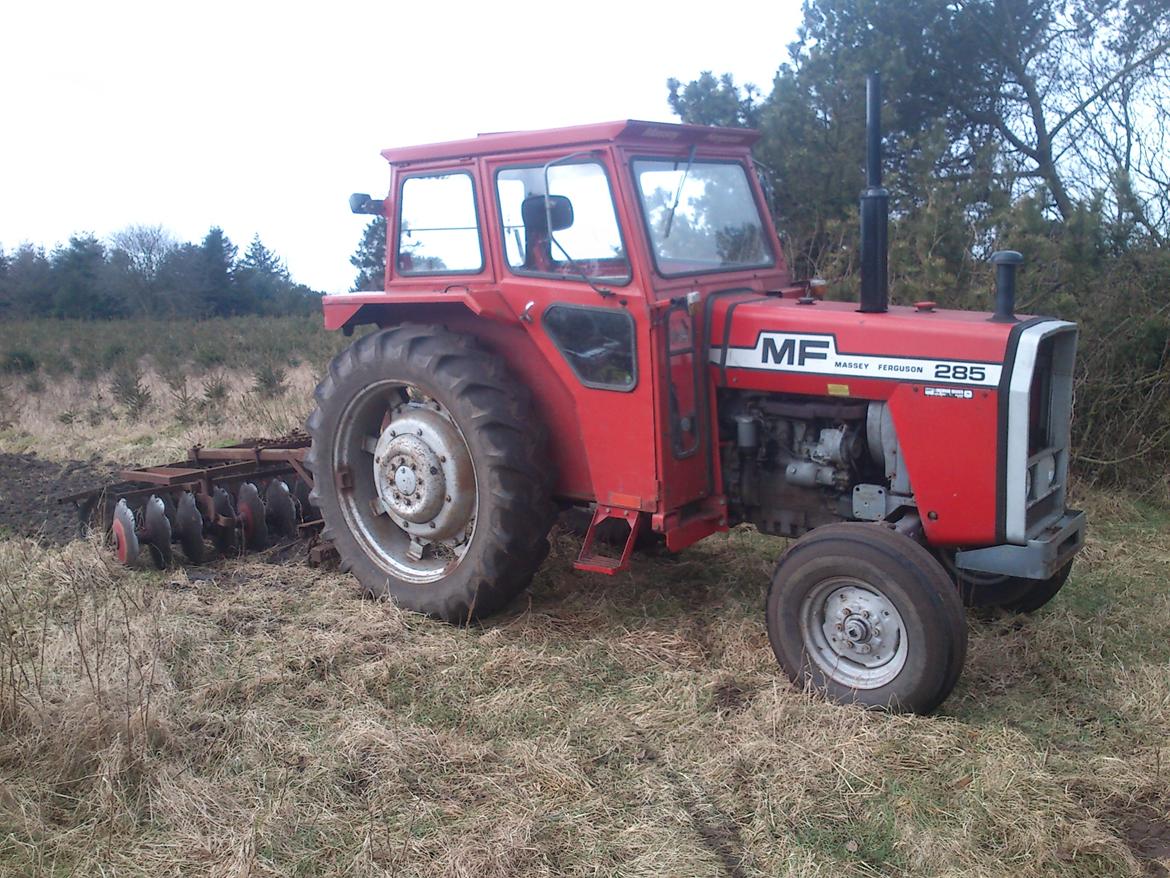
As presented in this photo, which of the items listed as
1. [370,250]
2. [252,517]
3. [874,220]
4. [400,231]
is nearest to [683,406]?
[874,220]

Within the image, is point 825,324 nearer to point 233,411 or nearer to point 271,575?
point 271,575

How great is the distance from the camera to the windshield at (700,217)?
4.46 m

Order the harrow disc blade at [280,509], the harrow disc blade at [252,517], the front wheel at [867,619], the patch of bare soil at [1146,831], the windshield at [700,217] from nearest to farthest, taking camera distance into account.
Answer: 1. the patch of bare soil at [1146,831]
2. the front wheel at [867,619]
3. the windshield at [700,217]
4. the harrow disc blade at [252,517]
5. the harrow disc blade at [280,509]

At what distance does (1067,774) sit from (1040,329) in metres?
1.65

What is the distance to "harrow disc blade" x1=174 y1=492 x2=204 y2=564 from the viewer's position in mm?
5809

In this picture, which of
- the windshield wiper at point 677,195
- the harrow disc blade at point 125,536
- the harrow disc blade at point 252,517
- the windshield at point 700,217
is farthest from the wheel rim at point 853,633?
the harrow disc blade at point 125,536

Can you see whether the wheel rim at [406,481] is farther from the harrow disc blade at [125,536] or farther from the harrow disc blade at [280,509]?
the harrow disc blade at [125,536]

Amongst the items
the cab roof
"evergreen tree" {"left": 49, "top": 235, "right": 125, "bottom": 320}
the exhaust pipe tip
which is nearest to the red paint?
the cab roof

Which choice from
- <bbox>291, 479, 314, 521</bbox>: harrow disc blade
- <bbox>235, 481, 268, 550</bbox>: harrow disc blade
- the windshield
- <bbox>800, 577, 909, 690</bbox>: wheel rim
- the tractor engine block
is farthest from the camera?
<bbox>291, 479, 314, 521</bbox>: harrow disc blade

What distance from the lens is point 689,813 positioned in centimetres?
323

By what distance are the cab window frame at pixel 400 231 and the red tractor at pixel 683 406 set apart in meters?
0.01

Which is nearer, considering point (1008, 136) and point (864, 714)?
point (864, 714)

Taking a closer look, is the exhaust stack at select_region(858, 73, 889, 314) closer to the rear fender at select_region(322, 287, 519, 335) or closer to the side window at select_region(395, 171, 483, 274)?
the rear fender at select_region(322, 287, 519, 335)

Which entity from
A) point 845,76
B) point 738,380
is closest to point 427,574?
point 738,380
